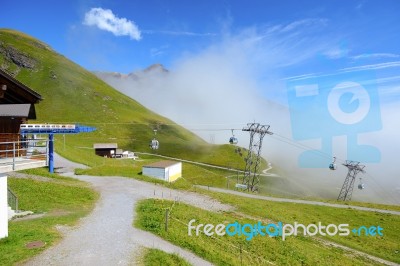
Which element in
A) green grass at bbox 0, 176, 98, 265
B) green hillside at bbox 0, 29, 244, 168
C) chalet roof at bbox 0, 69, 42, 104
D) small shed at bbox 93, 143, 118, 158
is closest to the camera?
green grass at bbox 0, 176, 98, 265

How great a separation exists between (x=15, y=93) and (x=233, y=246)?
18516 mm

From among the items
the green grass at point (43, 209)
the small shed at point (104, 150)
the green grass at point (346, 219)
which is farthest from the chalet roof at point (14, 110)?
the small shed at point (104, 150)

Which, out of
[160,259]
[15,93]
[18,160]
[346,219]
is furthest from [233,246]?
[346,219]

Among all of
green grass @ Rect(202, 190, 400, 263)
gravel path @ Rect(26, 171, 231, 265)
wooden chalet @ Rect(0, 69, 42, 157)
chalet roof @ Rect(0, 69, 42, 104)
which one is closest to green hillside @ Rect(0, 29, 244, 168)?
green grass @ Rect(202, 190, 400, 263)

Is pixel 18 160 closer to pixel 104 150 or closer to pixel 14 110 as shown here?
pixel 14 110

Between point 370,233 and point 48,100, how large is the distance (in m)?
164

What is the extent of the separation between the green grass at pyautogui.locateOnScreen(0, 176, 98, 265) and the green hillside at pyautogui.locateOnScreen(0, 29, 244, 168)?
7314 centimetres

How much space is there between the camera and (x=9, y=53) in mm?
191500

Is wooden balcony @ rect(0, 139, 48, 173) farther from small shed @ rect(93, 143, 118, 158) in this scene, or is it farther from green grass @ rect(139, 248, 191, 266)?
small shed @ rect(93, 143, 118, 158)

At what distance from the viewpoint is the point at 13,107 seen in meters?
19.3

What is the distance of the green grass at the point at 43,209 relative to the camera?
1684 cm

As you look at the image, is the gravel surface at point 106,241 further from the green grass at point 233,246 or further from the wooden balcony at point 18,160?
the wooden balcony at point 18,160

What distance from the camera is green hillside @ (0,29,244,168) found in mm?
130000

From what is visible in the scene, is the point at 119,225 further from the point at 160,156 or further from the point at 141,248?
the point at 160,156
